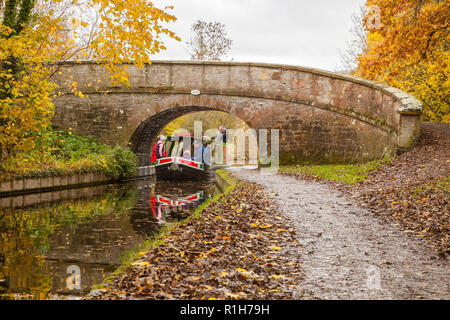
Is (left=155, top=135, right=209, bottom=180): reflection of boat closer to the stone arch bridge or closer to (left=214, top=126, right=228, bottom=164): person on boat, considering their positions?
the stone arch bridge

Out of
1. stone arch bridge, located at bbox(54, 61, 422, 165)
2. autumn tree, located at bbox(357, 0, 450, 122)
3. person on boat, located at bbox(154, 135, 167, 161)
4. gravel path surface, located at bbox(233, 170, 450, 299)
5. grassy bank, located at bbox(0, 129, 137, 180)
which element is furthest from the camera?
person on boat, located at bbox(154, 135, 167, 161)

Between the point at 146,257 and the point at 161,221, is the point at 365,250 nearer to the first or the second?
the point at 146,257

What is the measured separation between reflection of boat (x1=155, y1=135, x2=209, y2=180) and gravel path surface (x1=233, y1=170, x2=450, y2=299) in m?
10.5

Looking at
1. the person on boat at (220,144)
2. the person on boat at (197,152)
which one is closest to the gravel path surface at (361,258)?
the person on boat at (197,152)

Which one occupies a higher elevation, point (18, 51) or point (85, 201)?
point (18, 51)

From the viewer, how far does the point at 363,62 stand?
13789 mm

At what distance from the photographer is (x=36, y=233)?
7344 mm

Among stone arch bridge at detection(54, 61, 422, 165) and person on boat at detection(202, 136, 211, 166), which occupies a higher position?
stone arch bridge at detection(54, 61, 422, 165)

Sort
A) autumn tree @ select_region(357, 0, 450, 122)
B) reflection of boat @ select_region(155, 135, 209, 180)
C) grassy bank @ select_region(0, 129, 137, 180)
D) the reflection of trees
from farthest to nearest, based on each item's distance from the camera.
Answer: reflection of boat @ select_region(155, 135, 209, 180), autumn tree @ select_region(357, 0, 450, 122), grassy bank @ select_region(0, 129, 137, 180), the reflection of trees

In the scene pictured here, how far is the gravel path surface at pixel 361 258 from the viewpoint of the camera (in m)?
3.68

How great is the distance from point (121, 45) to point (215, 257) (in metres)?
5.24

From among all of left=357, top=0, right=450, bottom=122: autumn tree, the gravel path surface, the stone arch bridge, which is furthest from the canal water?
left=357, top=0, right=450, bottom=122: autumn tree

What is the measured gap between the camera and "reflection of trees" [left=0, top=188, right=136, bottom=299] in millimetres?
4766
